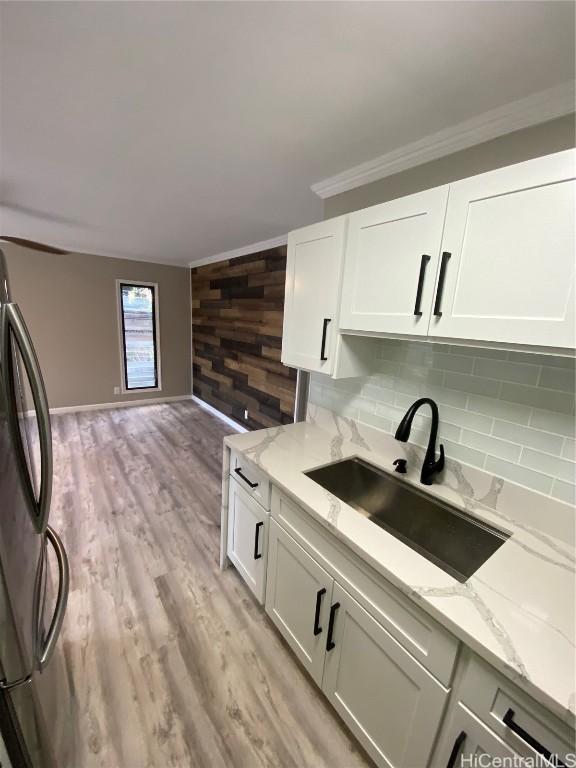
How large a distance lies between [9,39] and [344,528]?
1874 millimetres

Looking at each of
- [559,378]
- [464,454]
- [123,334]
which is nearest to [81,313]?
[123,334]

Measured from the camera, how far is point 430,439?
1.35 meters

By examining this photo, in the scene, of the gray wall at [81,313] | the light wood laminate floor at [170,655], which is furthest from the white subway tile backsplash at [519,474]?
the gray wall at [81,313]

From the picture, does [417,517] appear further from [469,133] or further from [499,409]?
[469,133]

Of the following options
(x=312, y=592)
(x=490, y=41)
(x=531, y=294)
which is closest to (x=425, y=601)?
(x=312, y=592)

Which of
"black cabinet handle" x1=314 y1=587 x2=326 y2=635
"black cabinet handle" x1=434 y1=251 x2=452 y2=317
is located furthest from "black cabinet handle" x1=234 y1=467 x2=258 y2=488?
"black cabinet handle" x1=434 y1=251 x2=452 y2=317

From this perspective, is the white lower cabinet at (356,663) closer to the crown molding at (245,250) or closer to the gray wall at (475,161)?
the gray wall at (475,161)

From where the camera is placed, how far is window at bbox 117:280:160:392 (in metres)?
4.73

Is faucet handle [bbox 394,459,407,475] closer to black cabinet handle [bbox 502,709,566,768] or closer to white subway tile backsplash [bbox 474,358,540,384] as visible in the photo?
white subway tile backsplash [bbox 474,358,540,384]

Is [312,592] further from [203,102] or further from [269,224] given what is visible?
[269,224]

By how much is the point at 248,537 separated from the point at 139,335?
421 cm

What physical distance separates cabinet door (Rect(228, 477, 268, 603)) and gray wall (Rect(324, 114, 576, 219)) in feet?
5.63

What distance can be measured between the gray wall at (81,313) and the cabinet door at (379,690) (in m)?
4.74

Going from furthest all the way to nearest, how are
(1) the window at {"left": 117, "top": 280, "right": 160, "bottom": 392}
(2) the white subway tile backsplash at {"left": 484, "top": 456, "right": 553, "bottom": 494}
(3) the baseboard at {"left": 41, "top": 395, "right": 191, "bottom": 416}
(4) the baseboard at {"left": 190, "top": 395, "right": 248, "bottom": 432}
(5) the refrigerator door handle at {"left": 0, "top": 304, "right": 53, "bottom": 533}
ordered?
1. (1) the window at {"left": 117, "top": 280, "right": 160, "bottom": 392}
2. (3) the baseboard at {"left": 41, "top": 395, "right": 191, "bottom": 416}
3. (4) the baseboard at {"left": 190, "top": 395, "right": 248, "bottom": 432}
4. (2) the white subway tile backsplash at {"left": 484, "top": 456, "right": 553, "bottom": 494}
5. (5) the refrigerator door handle at {"left": 0, "top": 304, "right": 53, "bottom": 533}
